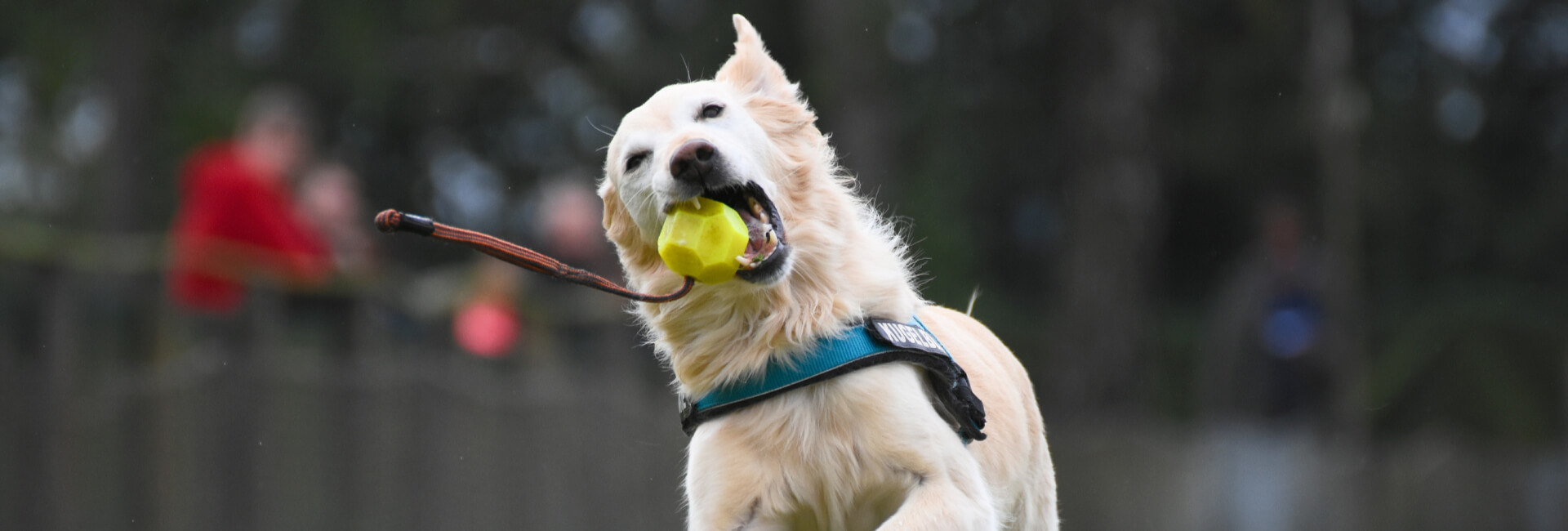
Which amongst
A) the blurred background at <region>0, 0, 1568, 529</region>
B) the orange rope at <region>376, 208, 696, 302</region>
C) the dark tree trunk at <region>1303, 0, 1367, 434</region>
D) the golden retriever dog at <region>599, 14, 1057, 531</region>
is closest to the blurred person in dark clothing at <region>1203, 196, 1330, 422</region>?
the blurred background at <region>0, 0, 1568, 529</region>

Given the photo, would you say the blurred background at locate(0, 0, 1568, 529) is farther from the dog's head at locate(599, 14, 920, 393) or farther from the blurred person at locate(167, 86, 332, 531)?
the dog's head at locate(599, 14, 920, 393)

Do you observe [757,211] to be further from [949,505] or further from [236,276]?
[236,276]

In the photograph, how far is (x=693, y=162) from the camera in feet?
11.9

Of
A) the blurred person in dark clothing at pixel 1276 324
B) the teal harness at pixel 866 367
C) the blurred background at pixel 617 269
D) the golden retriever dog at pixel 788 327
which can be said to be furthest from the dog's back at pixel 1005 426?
the blurred person in dark clothing at pixel 1276 324

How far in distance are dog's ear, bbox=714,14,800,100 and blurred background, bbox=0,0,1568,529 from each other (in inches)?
29.7

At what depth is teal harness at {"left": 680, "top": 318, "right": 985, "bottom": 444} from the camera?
371cm

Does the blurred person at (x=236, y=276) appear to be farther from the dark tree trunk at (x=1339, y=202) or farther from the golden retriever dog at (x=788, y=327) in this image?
the dark tree trunk at (x=1339, y=202)

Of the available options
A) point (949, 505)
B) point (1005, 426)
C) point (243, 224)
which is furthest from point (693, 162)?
point (243, 224)

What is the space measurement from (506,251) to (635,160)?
497 mm

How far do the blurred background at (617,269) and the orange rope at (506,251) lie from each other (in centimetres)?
122

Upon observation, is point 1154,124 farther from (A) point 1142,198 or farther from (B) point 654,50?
(B) point 654,50

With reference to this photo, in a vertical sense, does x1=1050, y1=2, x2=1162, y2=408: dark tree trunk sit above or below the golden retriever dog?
above

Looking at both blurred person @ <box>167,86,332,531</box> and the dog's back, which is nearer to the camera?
the dog's back

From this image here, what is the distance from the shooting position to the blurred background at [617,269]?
7289mm
